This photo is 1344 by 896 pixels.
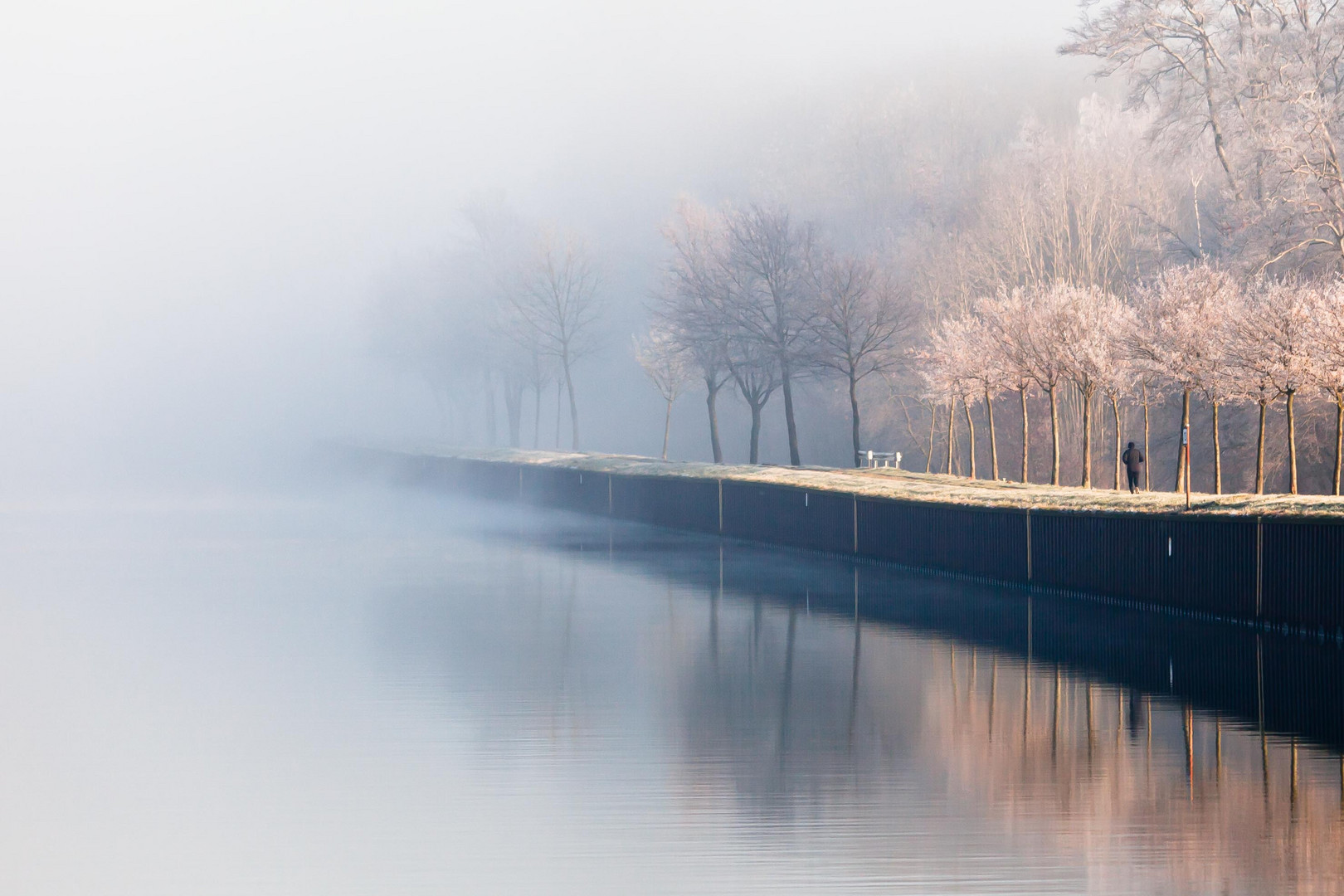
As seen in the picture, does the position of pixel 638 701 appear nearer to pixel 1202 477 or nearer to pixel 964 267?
pixel 1202 477

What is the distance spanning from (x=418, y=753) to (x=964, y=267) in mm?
55852

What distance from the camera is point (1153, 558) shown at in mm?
24312

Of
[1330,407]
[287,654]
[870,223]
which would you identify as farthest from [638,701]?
[870,223]

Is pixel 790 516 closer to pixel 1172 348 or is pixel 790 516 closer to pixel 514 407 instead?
pixel 1172 348

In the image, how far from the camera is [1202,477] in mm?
55000

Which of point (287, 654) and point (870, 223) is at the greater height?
point (870, 223)

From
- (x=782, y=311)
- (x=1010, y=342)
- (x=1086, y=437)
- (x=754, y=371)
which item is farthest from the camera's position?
(x=754, y=371)

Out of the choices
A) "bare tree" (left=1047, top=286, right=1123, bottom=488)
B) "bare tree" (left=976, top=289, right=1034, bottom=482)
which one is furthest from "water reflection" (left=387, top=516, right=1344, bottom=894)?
"bare tree" (left=976, top=289, right=1034, bottom=482)

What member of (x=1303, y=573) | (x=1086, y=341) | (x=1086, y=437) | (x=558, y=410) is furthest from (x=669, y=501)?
(x=558, y=410)

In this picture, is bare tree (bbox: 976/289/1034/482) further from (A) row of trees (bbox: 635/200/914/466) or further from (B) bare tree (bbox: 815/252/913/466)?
(A) row of trees (bbox: 635/200/914/466)

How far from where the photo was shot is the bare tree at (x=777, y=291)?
59938mm

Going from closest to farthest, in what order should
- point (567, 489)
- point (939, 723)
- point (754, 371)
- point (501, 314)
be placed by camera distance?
point (939, 723)
point (567, 489)
point (754, 371)
point (501, 314)

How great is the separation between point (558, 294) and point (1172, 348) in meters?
48.7

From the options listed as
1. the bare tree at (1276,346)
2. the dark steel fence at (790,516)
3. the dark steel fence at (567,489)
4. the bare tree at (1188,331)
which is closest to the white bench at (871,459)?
the dark steel fence at (567,489)
